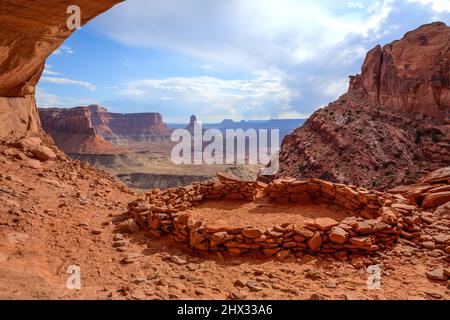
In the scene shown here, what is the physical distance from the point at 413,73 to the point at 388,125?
22.9 ft

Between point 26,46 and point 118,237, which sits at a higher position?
point 26,46

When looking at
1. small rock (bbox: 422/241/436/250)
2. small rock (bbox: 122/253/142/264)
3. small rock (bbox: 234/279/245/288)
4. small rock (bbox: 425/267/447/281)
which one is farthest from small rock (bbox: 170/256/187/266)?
small rock (bbox: 422/241/436/250)

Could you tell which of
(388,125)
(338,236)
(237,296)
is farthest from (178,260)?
(388,125)

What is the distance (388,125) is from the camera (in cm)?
2788

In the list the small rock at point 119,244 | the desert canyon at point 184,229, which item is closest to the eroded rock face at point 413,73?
the desert canyon at point 184,229

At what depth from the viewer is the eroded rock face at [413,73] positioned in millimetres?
27719

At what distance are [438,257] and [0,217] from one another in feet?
30.0

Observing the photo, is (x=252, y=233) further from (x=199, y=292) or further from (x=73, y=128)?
(x=73, y=128)

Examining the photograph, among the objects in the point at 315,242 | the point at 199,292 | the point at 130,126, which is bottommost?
the point at 199,292

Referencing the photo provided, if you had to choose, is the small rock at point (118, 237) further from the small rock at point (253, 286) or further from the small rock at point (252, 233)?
the small rock at point (253, 286)

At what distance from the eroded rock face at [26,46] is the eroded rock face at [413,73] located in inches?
1226

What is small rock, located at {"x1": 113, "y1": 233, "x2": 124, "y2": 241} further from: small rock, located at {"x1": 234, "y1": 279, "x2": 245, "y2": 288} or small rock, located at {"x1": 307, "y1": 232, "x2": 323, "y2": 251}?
small rock, located at {"x1": 307, "y1": 232, "x2": 323, "y2": 251}

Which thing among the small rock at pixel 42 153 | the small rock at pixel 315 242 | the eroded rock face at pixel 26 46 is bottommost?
the small rock at pixel 315 242

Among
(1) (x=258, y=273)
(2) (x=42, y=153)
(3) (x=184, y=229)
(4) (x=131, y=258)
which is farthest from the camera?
(2) (x=42, y=153)
